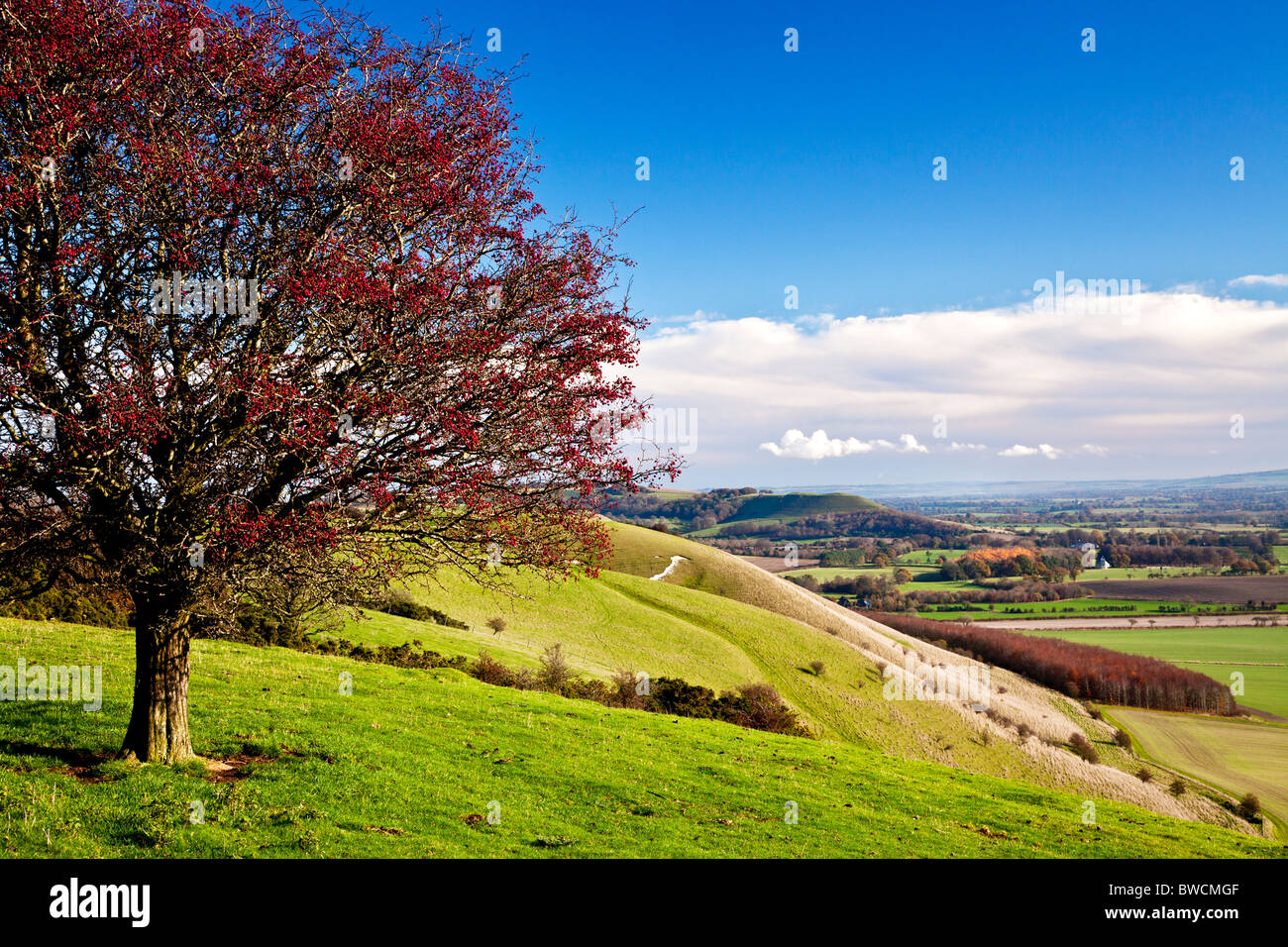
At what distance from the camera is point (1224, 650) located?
156 m

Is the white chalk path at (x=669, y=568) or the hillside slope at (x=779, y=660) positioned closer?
the hillside slope at (x=779, y=660)

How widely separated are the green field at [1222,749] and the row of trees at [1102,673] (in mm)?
5486

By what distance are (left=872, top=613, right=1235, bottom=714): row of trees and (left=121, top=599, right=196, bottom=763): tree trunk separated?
135 metres

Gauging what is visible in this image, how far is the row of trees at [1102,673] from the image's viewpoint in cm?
12069

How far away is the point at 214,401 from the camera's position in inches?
513

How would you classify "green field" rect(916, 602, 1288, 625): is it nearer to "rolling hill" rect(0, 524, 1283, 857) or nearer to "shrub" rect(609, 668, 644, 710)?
"shrub" rect(609, 668, 644, 710)

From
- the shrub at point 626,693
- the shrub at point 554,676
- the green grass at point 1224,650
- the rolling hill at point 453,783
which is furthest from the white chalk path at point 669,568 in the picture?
the green grass at point 1224,650

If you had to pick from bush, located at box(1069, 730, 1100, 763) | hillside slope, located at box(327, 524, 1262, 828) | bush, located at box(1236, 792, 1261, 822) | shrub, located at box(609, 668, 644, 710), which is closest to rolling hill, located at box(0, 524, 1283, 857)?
shrub, located at box(609, 668, 644, 710)

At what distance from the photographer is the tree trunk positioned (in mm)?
Answer: 15625

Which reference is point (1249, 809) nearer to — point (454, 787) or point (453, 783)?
point (453, 783)

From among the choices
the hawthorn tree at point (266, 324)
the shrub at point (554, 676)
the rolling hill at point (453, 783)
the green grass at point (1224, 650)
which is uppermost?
the hawthorn tree at point (266, 324)

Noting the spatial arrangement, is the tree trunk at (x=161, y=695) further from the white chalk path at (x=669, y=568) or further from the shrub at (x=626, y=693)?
the white chalk path at (x=669, y=568)

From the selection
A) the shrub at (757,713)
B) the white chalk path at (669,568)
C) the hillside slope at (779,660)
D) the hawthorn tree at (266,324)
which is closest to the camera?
the hawthorn tree at (266,324)
